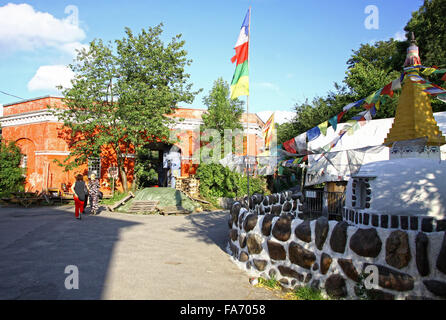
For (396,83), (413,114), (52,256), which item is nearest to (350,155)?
(396,83)

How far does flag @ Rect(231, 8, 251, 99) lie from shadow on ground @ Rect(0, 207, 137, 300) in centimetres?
455

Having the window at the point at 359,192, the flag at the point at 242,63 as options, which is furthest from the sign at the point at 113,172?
the window at the point at 359,192

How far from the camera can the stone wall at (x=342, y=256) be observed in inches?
138

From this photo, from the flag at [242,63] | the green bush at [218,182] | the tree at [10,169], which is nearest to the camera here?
the flag at [242,63]

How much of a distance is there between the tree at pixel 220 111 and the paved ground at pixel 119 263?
526 inches

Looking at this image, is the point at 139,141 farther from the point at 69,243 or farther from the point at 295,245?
the point at 295,245

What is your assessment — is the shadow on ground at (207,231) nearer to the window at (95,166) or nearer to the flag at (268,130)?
the flag at (268,130)

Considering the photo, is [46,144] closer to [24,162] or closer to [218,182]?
[24,162]

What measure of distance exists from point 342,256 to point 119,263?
390cm

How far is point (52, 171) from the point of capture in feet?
69.5

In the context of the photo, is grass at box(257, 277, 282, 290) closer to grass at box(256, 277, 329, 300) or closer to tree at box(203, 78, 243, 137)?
grass at box(256, 277, 329, 300)

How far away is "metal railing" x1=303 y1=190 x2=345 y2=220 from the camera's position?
1301cm

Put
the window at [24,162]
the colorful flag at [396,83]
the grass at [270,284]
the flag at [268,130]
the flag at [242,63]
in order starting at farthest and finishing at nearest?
the window at [24,162] → the flag at [268,130] → the colorful flag at [396,83] → the flag at [242,63] → the grass at [270,284]
